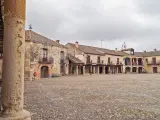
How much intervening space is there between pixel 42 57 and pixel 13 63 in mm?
23749

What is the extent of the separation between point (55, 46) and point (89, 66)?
40.4 feet

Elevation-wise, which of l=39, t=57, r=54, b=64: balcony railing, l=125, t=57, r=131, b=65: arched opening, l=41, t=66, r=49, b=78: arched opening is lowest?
l=41, t=66, r=49, b=78: arched opening

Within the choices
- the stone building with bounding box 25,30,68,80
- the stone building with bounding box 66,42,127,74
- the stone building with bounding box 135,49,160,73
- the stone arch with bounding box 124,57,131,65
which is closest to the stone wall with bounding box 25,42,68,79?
the stone building with bounding box 25,30,68,80

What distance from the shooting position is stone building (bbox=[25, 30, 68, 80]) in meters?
22.8

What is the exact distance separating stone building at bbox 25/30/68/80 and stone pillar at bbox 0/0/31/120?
1839 cm

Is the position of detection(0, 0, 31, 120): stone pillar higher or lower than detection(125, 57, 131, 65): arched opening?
A: lower

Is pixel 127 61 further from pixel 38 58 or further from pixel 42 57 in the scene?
pixel 38 58

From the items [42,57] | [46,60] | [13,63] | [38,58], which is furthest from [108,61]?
[13,63]

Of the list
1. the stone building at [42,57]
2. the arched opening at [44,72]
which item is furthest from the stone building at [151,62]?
the arched opening at [44,72]

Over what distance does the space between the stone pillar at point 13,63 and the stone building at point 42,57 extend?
18393 millimetres

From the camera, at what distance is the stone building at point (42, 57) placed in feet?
74.7

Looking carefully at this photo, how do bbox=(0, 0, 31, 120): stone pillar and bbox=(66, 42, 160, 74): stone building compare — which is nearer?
bbox=(0, 0, 31, 120): stone pillar

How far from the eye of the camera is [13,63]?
95.9 inches

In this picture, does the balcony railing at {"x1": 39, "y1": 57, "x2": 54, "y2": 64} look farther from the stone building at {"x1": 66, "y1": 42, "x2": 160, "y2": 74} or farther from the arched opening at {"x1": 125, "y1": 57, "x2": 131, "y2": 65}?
the arched opening at {"x1": 125, "y1": 57, "x2": 131, "y2": 65}
